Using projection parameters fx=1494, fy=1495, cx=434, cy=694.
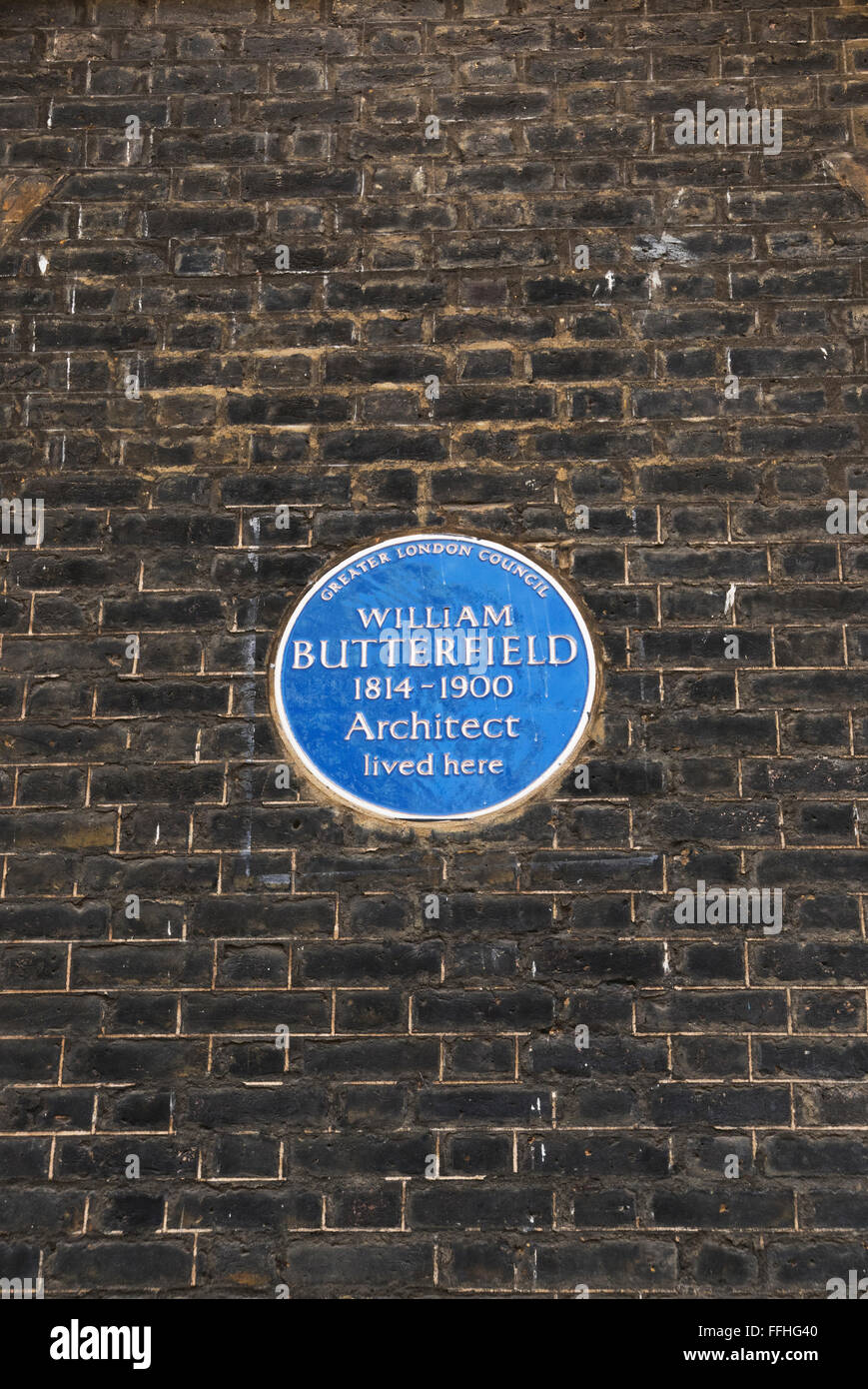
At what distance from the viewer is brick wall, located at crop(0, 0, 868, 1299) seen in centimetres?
449

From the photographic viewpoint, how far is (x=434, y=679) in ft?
16.2

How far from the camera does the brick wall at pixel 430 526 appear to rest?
449 centimetres

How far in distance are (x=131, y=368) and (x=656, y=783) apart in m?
2.40

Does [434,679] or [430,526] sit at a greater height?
[430,526]

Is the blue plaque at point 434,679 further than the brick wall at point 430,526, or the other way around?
the blue plaque at point 434,679

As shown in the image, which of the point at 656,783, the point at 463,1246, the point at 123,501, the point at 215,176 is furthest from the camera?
the point at 215,176

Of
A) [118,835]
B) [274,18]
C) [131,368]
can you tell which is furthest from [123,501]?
[274,18]

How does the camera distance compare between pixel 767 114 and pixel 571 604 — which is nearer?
pixel 571 604

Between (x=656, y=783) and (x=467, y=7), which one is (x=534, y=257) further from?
(x=656, y=783)

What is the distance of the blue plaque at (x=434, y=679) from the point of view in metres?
4.84

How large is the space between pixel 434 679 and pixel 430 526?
57 cm

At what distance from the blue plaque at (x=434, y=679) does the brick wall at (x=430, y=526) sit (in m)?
0.10

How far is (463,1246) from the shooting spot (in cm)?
442

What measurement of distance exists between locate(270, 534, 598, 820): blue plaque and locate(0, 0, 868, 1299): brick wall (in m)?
0.10
